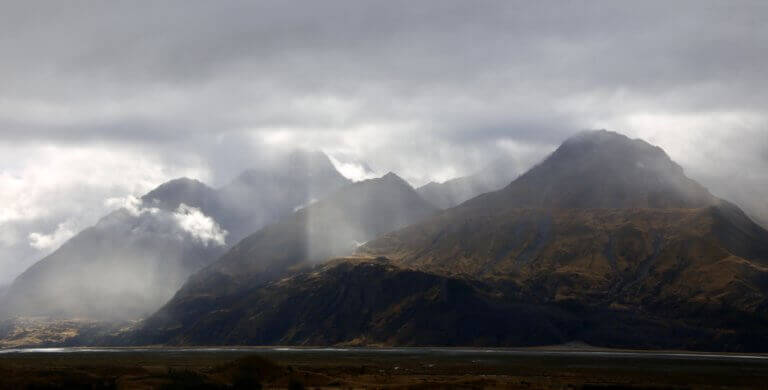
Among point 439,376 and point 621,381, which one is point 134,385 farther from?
point 621,381

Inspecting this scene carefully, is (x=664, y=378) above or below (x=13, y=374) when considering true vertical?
below

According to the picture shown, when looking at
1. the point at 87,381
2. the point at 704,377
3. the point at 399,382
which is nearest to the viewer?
the point at 87,381

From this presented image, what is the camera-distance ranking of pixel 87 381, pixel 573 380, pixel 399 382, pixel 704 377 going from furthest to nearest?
pixel 704 377 < pixel 573 380 < pixel 399 382 < pixel 87 381

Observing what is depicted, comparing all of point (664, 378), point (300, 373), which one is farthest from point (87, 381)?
point (664, 378)

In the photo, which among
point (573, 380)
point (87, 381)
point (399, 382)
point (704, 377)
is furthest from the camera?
point (704, 377)

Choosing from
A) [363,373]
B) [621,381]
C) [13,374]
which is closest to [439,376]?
[363,373]

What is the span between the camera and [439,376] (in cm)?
14688

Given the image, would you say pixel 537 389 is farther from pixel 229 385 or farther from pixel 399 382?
pixel 229 385

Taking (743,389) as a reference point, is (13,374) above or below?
above

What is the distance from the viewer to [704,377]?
150875 mm

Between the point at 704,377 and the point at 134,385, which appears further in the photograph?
the point at 704,377

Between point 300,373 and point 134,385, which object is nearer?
point 134,385

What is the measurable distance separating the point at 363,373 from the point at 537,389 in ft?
154

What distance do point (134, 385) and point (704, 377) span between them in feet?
382
